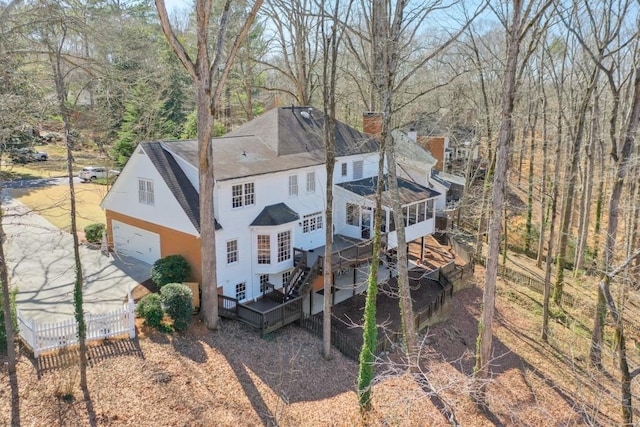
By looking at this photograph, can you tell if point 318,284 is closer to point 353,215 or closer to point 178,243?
point 353,215

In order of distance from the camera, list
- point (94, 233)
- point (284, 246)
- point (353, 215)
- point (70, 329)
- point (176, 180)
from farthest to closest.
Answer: point (94, 233) < point (353, 215) < point (284, 246) < point (176, 180) < point (70, 329)

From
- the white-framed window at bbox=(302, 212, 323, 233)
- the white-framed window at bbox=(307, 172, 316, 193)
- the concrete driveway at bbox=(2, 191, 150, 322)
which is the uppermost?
the white-framed window at bbox=(307, 172, 316, 193)

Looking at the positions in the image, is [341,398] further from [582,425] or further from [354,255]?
[582,425]

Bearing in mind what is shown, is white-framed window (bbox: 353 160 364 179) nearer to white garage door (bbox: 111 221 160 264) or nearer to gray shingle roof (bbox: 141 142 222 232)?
gray shingle roof (bbox: 141 142 222 232)

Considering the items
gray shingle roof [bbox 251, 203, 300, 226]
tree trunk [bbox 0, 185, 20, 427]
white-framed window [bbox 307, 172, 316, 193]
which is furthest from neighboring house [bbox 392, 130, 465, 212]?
tree trunk [bbox 0, 185, 20, 427]

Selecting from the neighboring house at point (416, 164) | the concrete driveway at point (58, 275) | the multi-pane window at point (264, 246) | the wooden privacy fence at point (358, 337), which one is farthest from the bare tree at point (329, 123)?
the neighboring house at point (416, 164)

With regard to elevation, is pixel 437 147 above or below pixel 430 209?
above

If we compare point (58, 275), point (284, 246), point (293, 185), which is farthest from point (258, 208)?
point (58, 275)
